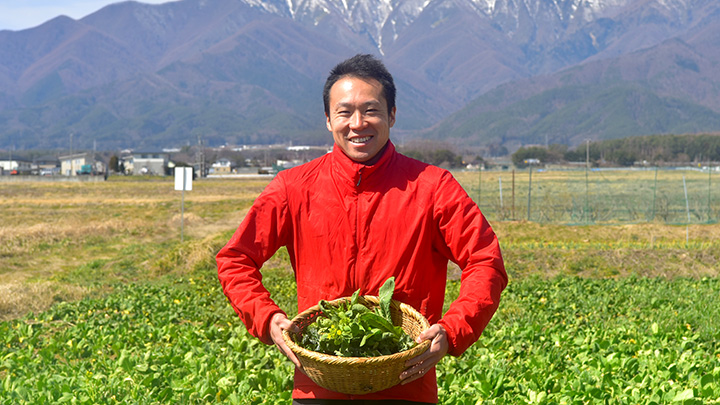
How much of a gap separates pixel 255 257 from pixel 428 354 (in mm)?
881

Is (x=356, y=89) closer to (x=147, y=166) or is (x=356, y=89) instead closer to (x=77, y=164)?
(x=147, y=166)

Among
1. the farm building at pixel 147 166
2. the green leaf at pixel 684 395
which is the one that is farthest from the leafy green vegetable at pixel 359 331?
the farm building at pixel 147 166

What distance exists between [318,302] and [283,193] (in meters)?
0.51

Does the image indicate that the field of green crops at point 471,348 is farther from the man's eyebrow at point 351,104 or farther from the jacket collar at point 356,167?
the man's eyebrow at point 351,104

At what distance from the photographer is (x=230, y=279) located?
332 centimetres

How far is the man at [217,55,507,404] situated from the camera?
3254 millimetres

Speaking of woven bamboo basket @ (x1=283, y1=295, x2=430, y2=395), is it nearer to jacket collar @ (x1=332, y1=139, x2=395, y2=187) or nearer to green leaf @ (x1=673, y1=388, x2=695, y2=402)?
jacket collar @ (x1=332, y1=139, x2=395, y2=187)

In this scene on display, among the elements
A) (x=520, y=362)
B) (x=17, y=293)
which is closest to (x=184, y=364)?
(x=520, y=362)

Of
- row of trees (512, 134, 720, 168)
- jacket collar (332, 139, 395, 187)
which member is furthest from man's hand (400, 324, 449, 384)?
row of trees (512, 134, 720, 168)

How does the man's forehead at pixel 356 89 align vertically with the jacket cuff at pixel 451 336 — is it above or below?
above

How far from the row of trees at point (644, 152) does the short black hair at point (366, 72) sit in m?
116

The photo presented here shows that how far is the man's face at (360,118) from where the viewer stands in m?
3.37

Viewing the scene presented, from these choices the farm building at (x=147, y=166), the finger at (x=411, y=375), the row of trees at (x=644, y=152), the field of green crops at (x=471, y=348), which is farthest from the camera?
the farm building at (x=147, y=166)

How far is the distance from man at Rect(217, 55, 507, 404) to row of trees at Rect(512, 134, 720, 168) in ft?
381
